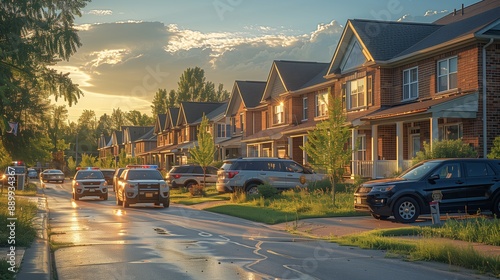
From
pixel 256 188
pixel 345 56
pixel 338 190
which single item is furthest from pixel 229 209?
pixel 345 56

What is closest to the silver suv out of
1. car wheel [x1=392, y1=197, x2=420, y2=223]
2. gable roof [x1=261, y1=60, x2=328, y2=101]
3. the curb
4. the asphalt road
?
the asphalt road

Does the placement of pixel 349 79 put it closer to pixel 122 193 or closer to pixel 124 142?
pixel 122 193

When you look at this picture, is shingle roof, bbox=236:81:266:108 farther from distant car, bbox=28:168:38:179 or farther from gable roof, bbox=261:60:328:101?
distant car, bbox=28:168:38:179

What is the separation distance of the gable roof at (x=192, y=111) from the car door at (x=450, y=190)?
169ft

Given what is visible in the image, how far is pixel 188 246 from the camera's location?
1370cm

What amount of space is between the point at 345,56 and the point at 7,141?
18766mm

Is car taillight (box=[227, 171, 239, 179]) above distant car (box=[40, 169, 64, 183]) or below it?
above

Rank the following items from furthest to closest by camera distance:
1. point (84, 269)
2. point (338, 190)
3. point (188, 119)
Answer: point (188, 119)
point (338, 190)
point (84, 269)

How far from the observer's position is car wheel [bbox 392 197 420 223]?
1802 cm

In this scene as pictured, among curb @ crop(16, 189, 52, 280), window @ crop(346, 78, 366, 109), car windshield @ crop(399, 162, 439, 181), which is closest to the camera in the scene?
curb @ crop(16, 189, 52, 280)

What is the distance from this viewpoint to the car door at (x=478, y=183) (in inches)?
721

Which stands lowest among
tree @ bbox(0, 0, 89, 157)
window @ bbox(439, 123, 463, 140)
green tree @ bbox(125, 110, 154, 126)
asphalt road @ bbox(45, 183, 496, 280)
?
asphalt road @ bbox(45, 183, 496, 280)

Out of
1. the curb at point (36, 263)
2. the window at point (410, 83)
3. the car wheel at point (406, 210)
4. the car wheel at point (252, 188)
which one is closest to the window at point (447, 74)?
the window at point (410, 83)

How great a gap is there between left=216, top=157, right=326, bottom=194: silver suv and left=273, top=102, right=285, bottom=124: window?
1593 centimetres
